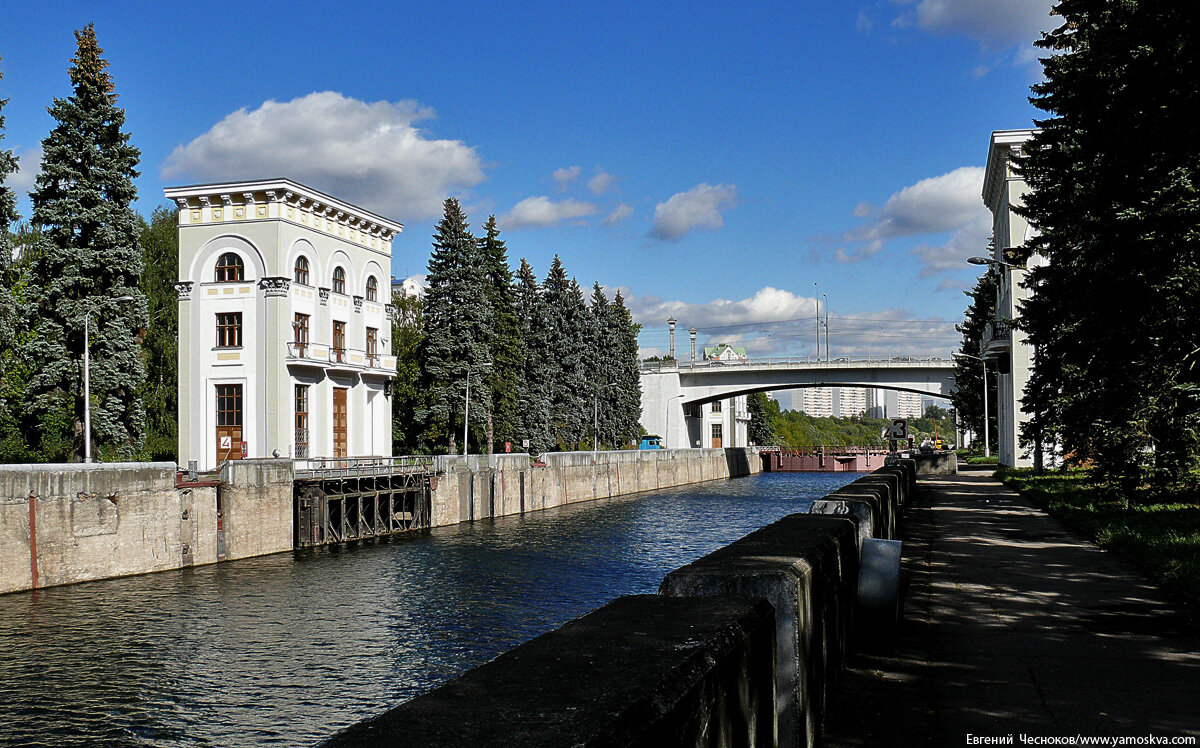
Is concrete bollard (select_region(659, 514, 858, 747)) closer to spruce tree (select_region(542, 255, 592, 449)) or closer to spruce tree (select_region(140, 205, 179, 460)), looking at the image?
spruce tree (select_region(140, 205, 179, 460))

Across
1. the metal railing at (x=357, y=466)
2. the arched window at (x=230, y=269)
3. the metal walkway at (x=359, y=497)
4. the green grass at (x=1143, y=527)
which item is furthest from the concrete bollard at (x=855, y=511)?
the arched window at (x=230, y=269)

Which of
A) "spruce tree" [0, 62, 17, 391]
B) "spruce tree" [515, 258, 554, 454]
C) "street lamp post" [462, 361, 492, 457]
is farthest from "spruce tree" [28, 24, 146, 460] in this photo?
"spruce tree" [515, 258, 554, 454]

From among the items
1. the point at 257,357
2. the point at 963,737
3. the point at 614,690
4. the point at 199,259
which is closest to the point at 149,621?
the point at 963,737

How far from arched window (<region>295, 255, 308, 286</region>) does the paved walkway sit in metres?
40.7

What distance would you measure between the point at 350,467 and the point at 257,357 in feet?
31.1

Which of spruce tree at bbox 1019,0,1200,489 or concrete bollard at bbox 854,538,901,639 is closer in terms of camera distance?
concrete bollard at bbox 854,538,901,639

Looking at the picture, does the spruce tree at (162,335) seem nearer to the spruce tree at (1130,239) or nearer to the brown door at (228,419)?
the brown door at (228,419)

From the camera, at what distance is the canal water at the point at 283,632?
50.1 ft

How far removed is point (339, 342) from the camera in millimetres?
52688

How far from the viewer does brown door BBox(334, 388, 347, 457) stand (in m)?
52.2

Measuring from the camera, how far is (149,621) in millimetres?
22375

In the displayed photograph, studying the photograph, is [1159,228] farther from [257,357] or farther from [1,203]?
[257,357]

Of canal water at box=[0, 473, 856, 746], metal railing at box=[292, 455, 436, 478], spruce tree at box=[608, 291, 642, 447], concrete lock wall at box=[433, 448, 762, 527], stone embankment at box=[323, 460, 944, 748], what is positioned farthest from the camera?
spruce tree at box=[608, 291, 642, 447]

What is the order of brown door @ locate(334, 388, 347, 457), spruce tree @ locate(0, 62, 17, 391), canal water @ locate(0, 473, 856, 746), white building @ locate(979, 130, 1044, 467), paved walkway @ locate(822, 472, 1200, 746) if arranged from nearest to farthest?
paved walkway @ locate(822, 472, 1200, 746), canal water @ locate(0, 473, 856, 746), spruce tree @ locate(0, 62, 17, 391), white building @ locate(979, 130, 1044, 467), brown door @ locate(334, 388, 347, 457)
